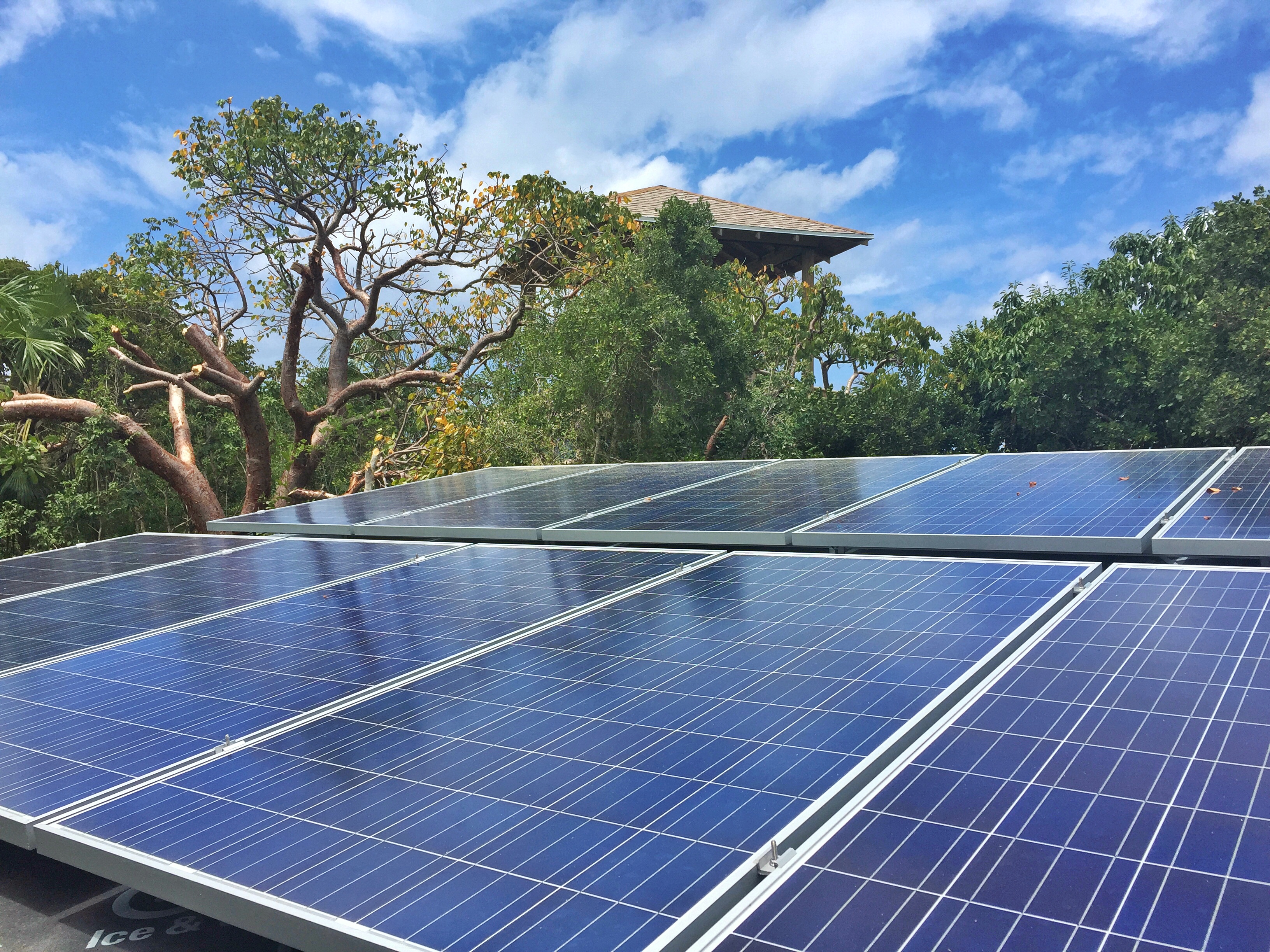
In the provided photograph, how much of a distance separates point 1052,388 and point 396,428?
17.8 metres

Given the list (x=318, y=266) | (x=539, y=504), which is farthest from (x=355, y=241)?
(x=539, y=504)

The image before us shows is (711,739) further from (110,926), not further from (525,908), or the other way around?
(110,926)

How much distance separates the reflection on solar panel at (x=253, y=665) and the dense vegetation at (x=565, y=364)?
13.3m

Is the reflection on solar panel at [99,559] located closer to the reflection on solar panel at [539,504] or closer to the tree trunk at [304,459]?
the reflection on solar panel at [539,504]

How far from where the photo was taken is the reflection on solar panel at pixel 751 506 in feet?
25.7

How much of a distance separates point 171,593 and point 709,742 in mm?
6087

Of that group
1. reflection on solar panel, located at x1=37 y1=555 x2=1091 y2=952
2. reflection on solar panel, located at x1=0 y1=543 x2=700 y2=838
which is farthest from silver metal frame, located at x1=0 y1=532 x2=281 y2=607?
reflection on solar panel, located at x1=37 y1=555 x2=1091 y2=952

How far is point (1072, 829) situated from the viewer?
2811 mm

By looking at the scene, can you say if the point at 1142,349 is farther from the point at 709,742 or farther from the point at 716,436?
the point at 709,742

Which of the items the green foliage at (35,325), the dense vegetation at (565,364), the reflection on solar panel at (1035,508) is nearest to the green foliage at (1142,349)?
the dense vegetation at (565,364)

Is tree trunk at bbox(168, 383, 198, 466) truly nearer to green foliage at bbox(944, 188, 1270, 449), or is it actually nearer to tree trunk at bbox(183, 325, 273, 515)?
tree trunk at bbox(183, 325, 273, 515)

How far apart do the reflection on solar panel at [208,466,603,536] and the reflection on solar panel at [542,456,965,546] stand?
318 cm

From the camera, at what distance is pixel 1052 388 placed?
24.9 m

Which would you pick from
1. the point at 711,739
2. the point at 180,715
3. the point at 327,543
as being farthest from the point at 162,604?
the point at 711,739
